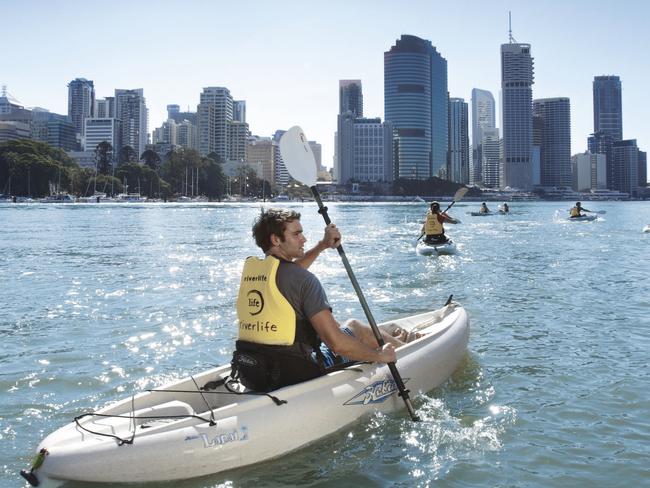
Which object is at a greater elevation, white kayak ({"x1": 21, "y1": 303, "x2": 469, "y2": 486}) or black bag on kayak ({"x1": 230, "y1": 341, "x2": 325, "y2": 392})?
black bag on kayak ({"x1": 230, "y1": 341, "x2": 325, "y2": 392})

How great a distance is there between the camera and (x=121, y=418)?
4801mm

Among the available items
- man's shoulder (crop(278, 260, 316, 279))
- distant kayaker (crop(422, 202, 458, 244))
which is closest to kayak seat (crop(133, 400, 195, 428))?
man's shoulder (crop(278, 260, 316, 279))

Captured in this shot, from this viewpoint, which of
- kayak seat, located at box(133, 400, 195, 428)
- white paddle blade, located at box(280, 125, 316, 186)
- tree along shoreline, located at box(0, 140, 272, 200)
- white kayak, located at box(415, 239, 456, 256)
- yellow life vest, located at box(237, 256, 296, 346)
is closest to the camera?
kayak seat, located at box(133, 400, 195, 428)

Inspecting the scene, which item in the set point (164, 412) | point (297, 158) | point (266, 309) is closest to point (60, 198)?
point (297, 158)

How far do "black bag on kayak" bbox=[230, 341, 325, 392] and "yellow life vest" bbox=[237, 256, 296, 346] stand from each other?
0.29 feet

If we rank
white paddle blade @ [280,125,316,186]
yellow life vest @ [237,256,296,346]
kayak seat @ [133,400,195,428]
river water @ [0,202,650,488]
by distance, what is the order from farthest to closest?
white paddle blade @ [280,125,316,186]
river water @ [0,202,650,488]
yellow life vest @ [237,256,296,346]
kayak seat @ [133,400,195,428]

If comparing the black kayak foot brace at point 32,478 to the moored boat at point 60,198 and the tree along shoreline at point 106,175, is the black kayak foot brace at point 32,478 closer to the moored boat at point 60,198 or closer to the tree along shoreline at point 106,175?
the tree along shoreline at point 106,175

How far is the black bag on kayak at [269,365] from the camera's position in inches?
201

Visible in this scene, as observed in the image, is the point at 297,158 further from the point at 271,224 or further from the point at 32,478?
the point at 32,478

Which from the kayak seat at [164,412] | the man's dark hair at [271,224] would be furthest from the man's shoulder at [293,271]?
the kayak seat at [164,412]

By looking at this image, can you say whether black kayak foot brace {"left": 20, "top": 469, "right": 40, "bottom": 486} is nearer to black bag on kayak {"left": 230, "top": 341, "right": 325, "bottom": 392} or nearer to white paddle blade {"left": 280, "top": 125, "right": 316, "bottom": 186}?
black bag on kayak {"left": 230, "top": 341, "right": 325, "bottom": 392}

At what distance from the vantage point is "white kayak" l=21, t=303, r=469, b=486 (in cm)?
432

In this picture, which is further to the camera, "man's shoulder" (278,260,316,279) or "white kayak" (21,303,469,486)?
"man's shoulder" (278,260,316,279)

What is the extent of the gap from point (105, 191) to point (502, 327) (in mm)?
125050
